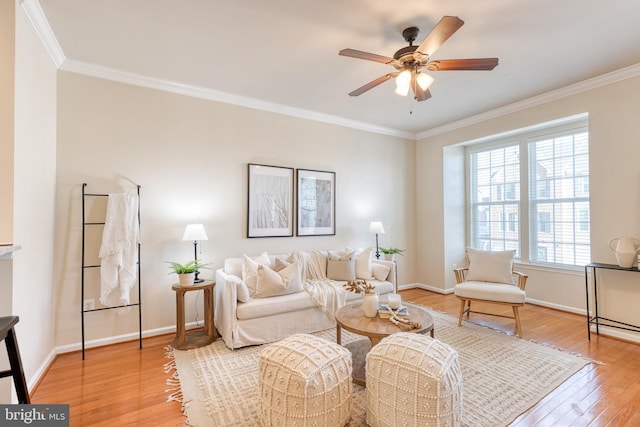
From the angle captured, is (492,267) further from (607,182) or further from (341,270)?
(341,270)

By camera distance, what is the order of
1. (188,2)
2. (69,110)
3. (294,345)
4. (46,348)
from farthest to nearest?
(69,110) → (46,348) → (188,2) → (294,345)

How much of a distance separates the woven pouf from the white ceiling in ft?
7.89

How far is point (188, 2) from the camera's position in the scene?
2.22 m

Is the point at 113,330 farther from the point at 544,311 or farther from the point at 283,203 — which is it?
the point at 544,311

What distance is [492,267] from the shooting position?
147 inches

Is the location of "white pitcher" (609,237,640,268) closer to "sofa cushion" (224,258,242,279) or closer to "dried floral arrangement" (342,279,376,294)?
"dried floral arrangement" (342,279,376,294)

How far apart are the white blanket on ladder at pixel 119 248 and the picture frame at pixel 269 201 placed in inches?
52.1

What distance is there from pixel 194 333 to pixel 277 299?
1.03 metres

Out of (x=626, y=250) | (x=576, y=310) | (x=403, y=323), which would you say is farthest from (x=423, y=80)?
(x=576, y=310)

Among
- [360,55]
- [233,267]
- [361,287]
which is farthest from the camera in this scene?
[233,267]

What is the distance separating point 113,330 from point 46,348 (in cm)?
56

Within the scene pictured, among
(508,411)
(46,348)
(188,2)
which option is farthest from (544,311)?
(46,348)

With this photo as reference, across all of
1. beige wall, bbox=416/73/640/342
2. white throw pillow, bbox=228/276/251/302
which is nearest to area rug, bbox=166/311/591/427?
white throw pillow, bbox=228/276/251/302

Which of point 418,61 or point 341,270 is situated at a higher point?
point 418,61
